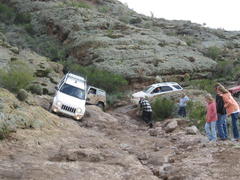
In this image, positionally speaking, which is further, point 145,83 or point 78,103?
point 145,83

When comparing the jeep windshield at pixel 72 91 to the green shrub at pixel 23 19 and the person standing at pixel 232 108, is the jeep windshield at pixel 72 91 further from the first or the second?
the green shrub at pixel 23 19

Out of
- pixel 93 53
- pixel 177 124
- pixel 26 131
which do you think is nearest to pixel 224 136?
pixel 177 124

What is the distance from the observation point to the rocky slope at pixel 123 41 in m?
29.7

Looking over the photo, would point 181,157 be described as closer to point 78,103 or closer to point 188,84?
point 78,103

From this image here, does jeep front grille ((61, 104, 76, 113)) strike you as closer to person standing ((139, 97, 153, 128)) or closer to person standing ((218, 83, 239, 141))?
person standing ((139, 97, 153, 128))

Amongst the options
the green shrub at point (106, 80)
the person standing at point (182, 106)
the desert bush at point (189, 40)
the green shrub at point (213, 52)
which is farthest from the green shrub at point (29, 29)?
the person standing at point (182, 106)

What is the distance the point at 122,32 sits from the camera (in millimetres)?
36031

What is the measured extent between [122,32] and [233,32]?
19571 millimetres

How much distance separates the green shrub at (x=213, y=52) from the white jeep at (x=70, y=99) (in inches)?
857

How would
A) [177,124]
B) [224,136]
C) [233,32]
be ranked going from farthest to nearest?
[233,32], [177,124], [224,136]

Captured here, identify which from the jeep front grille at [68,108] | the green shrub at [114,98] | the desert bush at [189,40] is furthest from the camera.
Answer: the desert bush at [189,40]

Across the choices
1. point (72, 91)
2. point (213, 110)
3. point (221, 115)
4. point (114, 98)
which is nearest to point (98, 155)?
point (213, 110)

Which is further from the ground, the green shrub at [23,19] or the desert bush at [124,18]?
the green shrub at [23,19]

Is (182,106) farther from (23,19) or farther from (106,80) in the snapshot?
(23,19)
